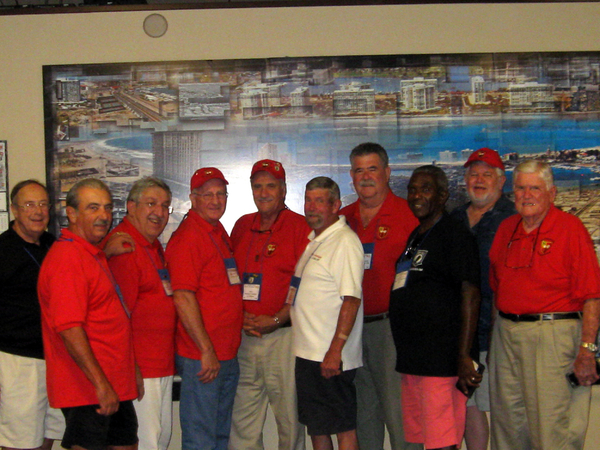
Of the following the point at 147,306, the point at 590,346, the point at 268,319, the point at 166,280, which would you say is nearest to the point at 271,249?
the point at 268,319

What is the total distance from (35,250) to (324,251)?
155cm

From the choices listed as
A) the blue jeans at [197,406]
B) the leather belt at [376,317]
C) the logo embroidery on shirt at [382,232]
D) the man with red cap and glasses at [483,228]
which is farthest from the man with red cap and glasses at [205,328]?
the man with red cap and glasses at [483,228]

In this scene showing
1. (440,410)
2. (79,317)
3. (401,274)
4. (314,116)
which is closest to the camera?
(79,317)

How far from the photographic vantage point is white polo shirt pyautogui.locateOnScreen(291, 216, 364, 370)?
2855 mm

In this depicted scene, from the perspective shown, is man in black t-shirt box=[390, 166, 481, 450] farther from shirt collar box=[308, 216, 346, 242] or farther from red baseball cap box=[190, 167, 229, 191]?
red baseball cap box=[190, 167, 229, 191]

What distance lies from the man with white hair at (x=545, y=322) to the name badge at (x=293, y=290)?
1.05 meters

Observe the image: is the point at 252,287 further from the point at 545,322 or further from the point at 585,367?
the point at 585,367

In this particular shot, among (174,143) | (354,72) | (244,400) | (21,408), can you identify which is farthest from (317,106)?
(21,408)

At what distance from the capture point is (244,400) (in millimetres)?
3275

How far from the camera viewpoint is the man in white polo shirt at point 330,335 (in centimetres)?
284

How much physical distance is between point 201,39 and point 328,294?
2.24 meters

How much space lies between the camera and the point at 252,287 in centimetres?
318

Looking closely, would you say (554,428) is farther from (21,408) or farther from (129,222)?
(21,408)

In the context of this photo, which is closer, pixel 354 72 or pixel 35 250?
pixel 35 250
